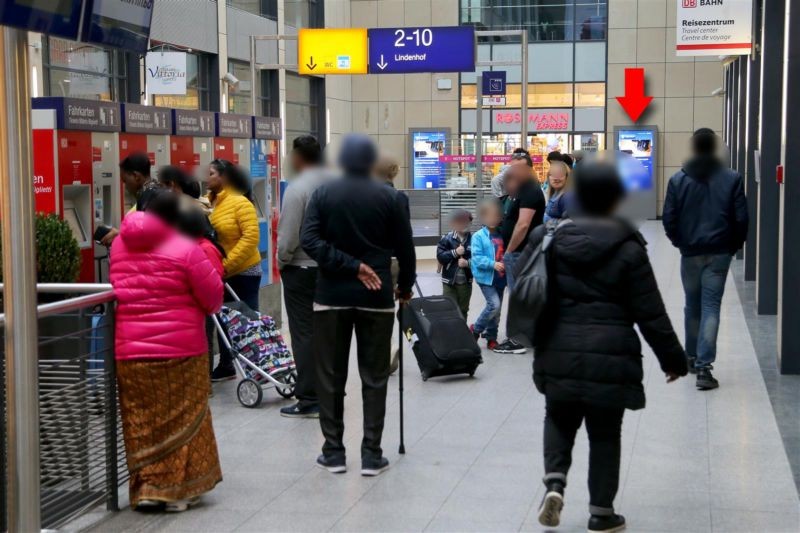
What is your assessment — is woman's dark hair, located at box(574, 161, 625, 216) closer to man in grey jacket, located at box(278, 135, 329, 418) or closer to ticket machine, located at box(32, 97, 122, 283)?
man in grey jacket, located at box(278, 135, 329, 418)

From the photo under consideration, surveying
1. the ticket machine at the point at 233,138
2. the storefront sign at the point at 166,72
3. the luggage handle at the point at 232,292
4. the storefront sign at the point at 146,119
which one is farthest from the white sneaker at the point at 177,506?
the storefront sign at the point at 166,72

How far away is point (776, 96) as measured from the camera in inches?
471

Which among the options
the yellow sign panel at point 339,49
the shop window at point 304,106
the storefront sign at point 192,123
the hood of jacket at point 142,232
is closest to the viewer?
the hood of jacket at point 142,232

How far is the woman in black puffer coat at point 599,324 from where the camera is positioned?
484 cm

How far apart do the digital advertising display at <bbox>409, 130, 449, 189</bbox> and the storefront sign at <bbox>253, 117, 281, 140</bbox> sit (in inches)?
845

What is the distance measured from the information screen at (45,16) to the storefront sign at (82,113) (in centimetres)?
479

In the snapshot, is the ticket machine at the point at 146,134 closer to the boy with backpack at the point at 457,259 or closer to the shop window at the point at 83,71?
the boy with backpack at the point at 457,259

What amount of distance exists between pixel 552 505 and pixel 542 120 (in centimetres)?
2989

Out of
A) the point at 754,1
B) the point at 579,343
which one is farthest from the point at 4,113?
the point at 754,1

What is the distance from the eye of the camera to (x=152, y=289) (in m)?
5.45

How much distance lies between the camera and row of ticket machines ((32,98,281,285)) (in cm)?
856

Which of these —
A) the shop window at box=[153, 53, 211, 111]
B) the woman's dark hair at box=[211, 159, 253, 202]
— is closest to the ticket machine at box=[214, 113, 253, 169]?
the woman's dark hair at box=[211, 159, 253, 202]

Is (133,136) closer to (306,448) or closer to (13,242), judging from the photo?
(306,448)

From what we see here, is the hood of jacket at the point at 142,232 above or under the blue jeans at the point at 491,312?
above
